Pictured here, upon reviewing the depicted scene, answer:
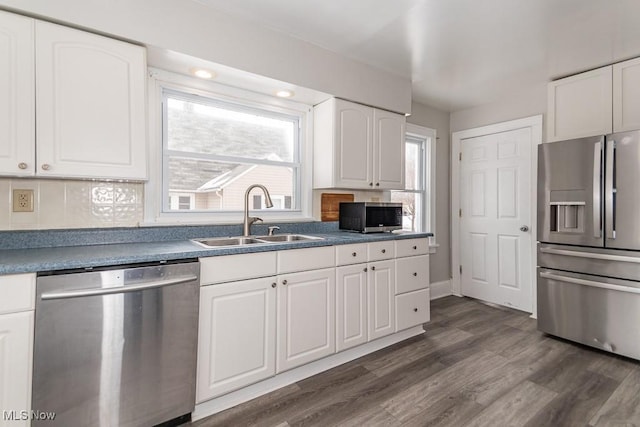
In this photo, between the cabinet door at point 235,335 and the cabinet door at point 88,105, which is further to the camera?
the cabinet door at point 235,335

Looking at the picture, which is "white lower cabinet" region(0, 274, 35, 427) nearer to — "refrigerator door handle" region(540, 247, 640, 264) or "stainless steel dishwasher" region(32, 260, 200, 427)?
"stainless steel dishwasher" region(32, 260, 200, 427)

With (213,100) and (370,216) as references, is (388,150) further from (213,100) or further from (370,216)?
(213,100)

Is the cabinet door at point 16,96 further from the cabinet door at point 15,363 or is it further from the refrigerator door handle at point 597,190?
the refrigerator door handle at point 597,190

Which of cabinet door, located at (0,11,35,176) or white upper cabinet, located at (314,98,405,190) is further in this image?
white upper cabinet, located at (314,98,405,190)

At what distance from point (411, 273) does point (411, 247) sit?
9.0 inches

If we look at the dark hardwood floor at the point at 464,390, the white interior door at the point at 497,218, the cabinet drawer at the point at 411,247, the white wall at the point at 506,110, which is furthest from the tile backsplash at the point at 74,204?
the white wall at the point at 506,110

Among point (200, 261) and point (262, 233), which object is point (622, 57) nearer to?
point (262, 233)

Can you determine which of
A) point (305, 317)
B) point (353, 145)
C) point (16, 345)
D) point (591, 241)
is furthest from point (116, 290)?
point (591, 241)

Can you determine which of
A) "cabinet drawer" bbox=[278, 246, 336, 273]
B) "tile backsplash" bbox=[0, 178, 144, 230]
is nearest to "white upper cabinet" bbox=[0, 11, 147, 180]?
"tile backsplash" bbox=[0, 178, 144, 230]

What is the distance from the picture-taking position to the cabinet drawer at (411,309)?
8.59 ft

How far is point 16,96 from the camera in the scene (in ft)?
4.83

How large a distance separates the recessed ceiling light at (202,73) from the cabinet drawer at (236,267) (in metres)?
1.29

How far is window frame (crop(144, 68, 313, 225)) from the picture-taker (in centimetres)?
211

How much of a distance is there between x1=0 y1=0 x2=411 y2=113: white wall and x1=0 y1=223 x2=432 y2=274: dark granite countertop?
1148mm
